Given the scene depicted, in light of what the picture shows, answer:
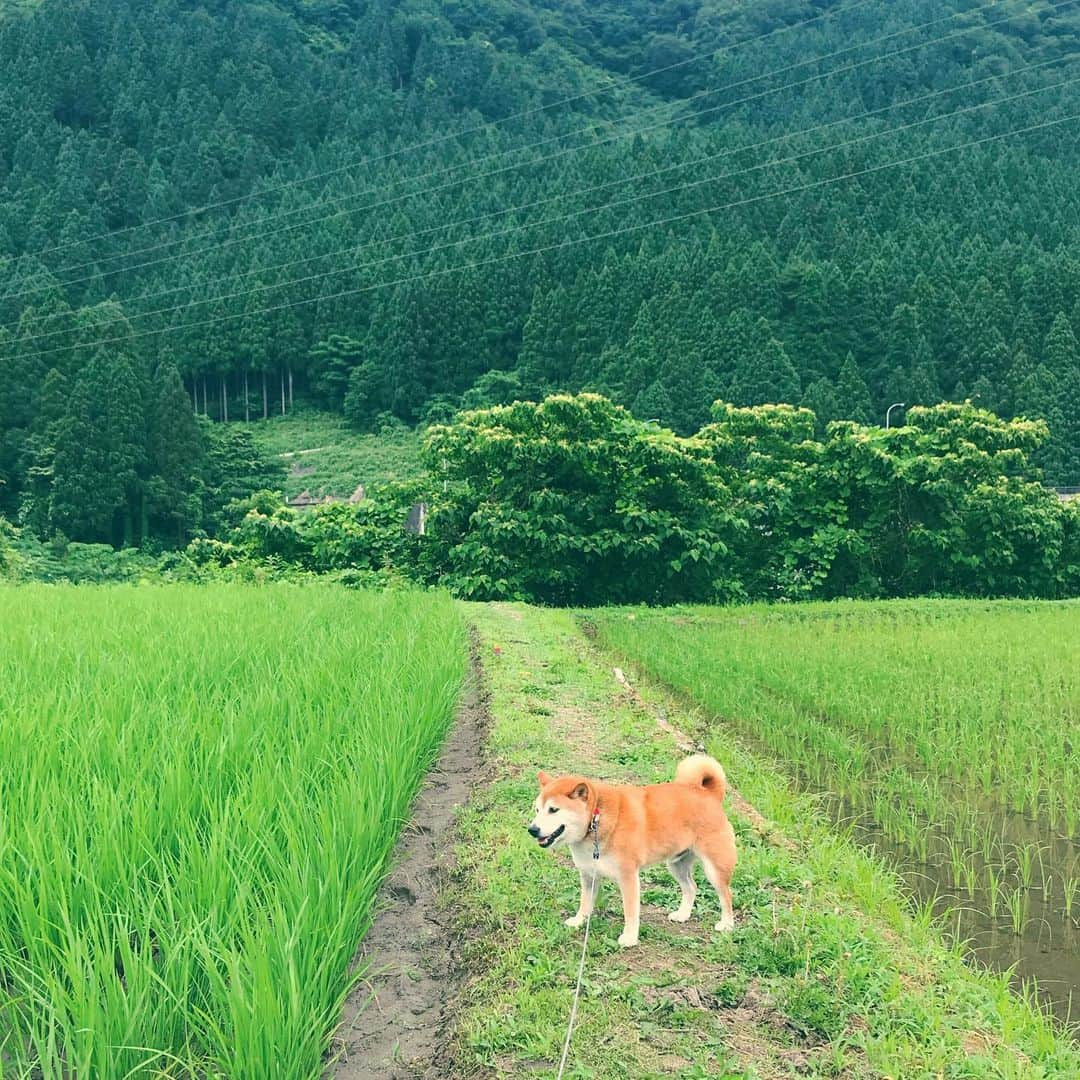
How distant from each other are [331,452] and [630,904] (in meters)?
47.0

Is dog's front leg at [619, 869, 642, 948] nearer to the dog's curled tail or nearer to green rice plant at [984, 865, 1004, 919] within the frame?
the dog's curled tail

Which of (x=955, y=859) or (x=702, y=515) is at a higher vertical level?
(x=702, y=515)

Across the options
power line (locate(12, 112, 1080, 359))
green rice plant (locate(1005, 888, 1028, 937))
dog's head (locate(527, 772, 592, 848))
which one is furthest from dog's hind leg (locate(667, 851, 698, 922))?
power line (locate(12, 112, 1080, 359))

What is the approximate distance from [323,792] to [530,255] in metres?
56.3

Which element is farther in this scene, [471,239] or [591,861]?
[471,239]

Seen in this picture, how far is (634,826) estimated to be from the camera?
2.32 m

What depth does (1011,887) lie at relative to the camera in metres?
3.70

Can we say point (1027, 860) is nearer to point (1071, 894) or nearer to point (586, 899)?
point (1071, 894)

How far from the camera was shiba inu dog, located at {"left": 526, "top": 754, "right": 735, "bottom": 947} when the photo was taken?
2191 mm

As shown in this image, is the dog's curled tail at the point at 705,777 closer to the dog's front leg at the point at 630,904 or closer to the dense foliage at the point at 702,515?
the dog's front leg at the point at 630,904

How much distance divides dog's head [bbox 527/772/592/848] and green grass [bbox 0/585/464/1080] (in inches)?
23.4

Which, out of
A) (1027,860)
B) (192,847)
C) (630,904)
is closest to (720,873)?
(630,904)

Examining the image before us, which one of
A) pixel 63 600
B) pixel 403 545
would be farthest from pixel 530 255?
pixel 63 600

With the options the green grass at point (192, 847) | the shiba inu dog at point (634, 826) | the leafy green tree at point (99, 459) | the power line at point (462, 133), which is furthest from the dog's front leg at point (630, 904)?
the power line at point (462, 133)
